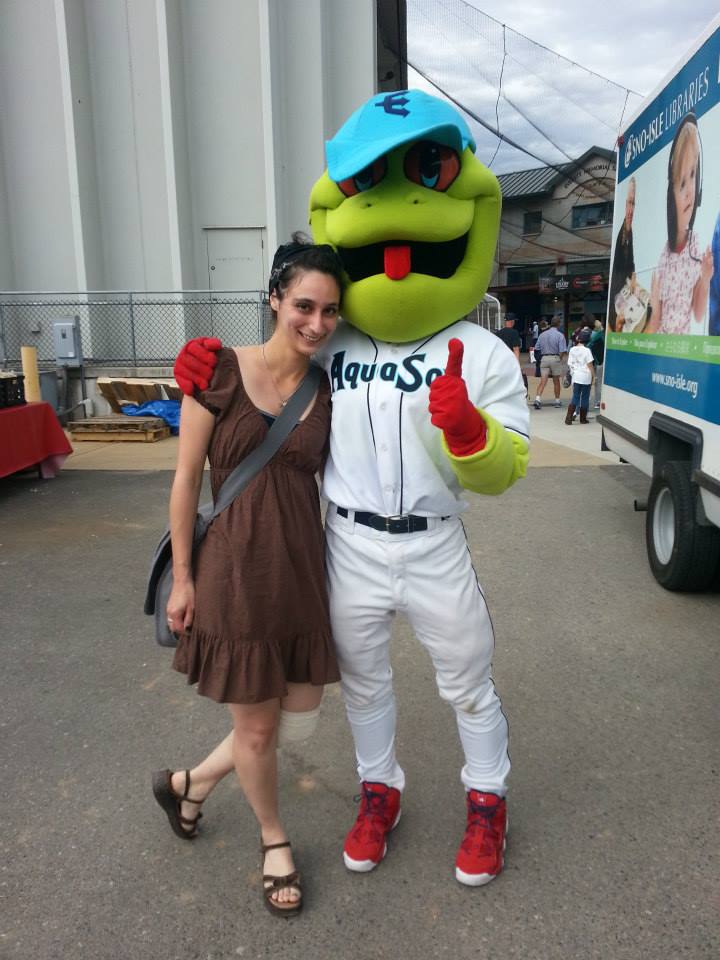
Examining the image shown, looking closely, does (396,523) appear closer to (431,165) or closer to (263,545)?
(263,545)

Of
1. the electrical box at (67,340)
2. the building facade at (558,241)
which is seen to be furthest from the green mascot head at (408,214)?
the building facade at (558,241)

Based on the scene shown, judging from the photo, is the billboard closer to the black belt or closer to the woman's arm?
the black belt

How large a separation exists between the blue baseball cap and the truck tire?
112 inches

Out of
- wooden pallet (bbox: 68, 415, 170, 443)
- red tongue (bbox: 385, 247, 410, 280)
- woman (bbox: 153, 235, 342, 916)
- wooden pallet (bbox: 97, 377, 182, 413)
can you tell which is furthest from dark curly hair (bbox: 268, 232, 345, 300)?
wooden pallet (bbox: 97, 377, 182, 413)

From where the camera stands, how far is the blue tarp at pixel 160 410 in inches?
432

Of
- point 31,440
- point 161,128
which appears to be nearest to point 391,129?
point 31,440

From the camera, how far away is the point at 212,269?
1337cm

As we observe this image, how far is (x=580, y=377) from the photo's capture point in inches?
445

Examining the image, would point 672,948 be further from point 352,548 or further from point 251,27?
point 251,27

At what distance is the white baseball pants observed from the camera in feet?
6.62

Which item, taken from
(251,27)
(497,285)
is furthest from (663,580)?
(497,285)

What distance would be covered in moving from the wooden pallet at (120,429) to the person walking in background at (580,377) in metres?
6.26

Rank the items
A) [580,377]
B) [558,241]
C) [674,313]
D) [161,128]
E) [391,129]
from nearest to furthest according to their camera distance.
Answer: [391,129] → [674,313] → [580,377] → [161,128] → [558,241]

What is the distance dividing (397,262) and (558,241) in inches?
1339
